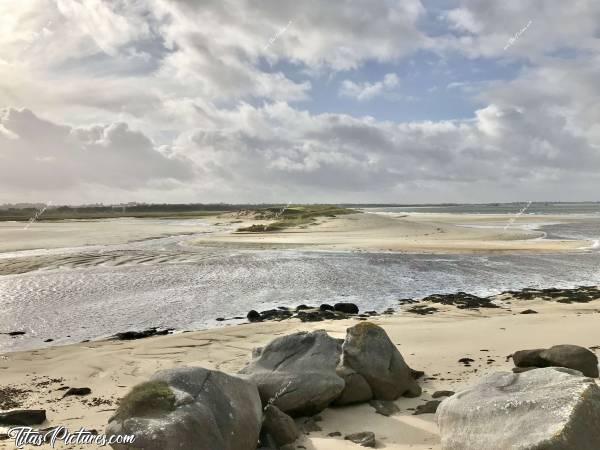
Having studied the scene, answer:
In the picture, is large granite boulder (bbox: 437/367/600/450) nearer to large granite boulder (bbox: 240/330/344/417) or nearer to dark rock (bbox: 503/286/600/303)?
large granite boulder (bbox: 240/330/344/417)

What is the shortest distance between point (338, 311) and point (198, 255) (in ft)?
73.7

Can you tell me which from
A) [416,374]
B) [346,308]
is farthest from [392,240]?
[416,374]

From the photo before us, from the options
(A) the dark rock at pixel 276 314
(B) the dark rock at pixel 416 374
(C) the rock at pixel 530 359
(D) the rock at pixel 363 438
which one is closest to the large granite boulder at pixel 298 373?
(D) the rock at pixel 363 438

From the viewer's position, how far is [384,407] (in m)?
8.57

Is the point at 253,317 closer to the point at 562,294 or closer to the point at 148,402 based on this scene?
the point at 148,402

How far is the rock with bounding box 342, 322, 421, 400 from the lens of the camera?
29.5ft

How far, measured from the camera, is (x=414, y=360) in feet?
38.1

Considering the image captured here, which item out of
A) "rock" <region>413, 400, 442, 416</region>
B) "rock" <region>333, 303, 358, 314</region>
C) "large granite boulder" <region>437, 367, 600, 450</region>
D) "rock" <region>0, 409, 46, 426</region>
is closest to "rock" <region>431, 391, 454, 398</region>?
"rock" <region>413, 400, 442, 416</region>

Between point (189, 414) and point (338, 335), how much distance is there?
27.8ft

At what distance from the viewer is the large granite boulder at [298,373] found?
8234 mm

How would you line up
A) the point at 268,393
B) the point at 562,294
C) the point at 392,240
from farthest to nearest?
the point at 392,240 < the point at 562,294 < the point at 268,393

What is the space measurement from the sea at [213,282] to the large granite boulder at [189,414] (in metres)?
9.86

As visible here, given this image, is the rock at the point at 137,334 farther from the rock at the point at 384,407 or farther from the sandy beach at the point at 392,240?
the sandy beach at the point at 392,240

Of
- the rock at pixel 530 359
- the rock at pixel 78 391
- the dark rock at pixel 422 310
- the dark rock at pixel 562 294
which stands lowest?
the dark rock at pixel 422 310
